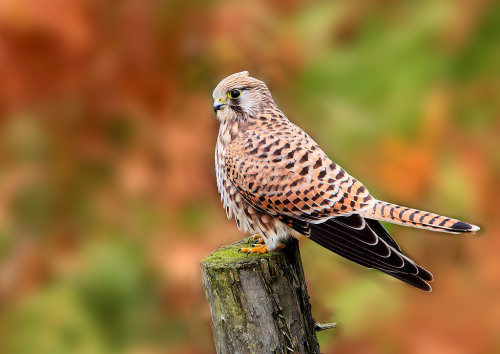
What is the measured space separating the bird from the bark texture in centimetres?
24

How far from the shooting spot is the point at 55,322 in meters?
4.80

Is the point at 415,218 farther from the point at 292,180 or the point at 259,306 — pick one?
the point at 259,306

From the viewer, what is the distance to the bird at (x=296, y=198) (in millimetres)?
3547

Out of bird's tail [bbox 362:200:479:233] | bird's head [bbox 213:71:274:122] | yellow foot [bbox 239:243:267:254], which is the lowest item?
bird's tail [bbox 362:200:479:233]

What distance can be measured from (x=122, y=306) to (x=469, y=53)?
128 inches

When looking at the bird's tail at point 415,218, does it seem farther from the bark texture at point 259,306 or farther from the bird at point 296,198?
the bark texture at point 259,306

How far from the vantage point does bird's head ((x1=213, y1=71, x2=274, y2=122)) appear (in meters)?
4.20

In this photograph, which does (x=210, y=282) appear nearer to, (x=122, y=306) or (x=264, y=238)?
(x=264, y=238)

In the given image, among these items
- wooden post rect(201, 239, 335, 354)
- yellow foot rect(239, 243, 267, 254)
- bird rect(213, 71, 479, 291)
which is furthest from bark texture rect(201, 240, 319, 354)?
bird rect(213, 71, 479, 291)

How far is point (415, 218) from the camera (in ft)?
11.7

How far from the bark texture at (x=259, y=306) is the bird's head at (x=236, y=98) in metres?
0.92

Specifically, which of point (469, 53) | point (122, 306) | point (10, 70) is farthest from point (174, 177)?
point (469, 53)

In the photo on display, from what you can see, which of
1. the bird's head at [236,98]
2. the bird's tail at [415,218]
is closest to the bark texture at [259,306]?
the bird's tail at [415,218]

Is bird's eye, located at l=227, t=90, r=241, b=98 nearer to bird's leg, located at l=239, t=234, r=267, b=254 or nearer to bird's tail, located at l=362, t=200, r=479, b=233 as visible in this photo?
→ bird's leg, located at l=239, t=234, r=267, b=254
